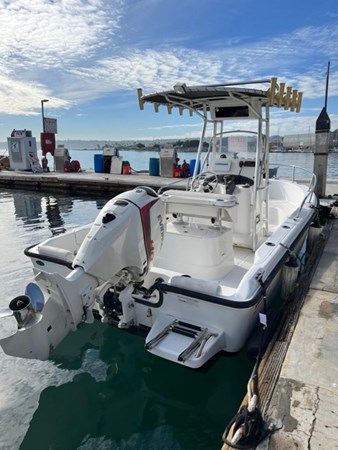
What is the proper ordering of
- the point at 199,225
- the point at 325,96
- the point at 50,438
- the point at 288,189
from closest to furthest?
the point at 50,438 < the point at 199,225 < the point at 288,189 < the point at 325,96

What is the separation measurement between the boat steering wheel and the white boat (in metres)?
0.32

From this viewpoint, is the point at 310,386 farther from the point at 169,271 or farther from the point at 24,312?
the point at 24,312

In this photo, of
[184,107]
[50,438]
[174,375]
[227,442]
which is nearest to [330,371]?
[227,442]

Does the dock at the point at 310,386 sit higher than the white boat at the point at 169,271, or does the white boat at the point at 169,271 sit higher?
the white boat at the point at 169,271

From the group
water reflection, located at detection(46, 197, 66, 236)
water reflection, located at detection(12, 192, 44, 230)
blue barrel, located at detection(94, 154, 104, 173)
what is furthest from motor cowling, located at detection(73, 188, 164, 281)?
blue barrel, located at detection(94, 154, 104, 173)

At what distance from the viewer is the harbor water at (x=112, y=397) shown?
2.51 meters

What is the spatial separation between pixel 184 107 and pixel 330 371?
12.1 feet

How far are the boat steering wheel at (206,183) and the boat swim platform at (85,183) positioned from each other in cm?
703

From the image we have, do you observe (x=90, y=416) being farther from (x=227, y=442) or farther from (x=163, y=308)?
(x=227, y=442)

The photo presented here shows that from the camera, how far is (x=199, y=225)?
3.77 meters

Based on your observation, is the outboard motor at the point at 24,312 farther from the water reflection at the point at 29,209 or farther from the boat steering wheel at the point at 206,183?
the water reflection at the point at 29,209

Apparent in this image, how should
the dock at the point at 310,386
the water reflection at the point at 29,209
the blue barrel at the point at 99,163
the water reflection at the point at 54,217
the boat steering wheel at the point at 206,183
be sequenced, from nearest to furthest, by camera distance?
1. the dock at the point at 310,386
2. the boat steering wheel at the point at 206,183
3. the water reflection at the point at 54,217
4. the water reflection at the point at 29,209
5. the blue barrel at the point at 99,163

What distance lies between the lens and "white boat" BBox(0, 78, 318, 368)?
8.42ft

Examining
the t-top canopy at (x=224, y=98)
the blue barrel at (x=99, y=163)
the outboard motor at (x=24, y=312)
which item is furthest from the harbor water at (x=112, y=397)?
the blue barrel at (x=99, y=163)
